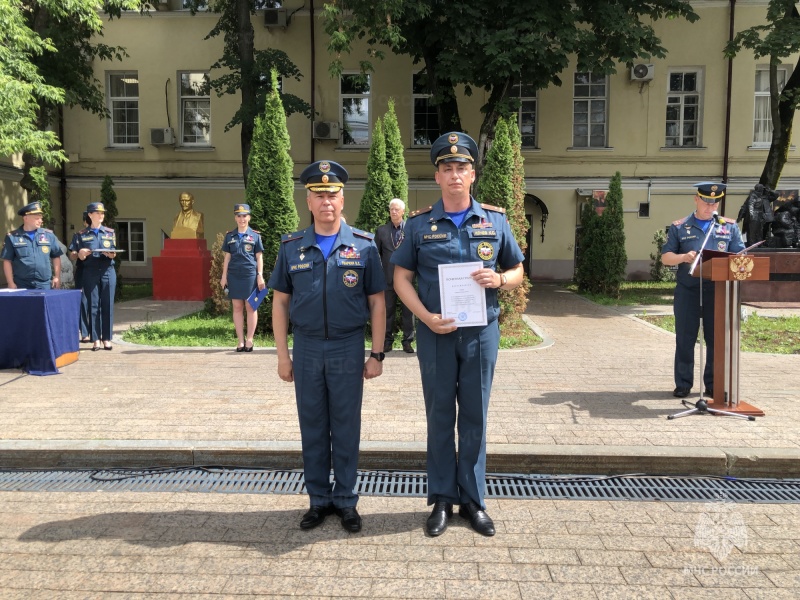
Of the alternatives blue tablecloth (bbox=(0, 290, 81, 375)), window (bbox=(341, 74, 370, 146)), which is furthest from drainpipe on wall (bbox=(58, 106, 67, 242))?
blue tablecloth (bbox=(0, 290, 81, 375))

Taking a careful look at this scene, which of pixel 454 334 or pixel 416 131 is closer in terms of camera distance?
pixel 454 334

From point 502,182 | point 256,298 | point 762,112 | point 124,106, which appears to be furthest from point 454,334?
point 124,106

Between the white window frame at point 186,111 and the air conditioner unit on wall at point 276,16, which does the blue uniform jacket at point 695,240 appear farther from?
the white window frame at point 186,111

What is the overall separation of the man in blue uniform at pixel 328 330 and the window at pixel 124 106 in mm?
22995

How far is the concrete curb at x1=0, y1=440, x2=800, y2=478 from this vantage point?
16.0 ft

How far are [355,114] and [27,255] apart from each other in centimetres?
1654

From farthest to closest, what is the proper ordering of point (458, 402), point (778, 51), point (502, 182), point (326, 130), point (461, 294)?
point (326, 130) → point (778, 51) → point (502, 182) → point (458, 402) → point (461, 294)

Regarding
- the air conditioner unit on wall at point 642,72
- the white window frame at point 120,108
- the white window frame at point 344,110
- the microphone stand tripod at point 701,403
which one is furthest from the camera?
the white window frame at point 120,108

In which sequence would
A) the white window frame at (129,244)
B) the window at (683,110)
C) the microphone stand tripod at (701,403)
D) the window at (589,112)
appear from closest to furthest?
the microphone stand tripod at (701,403) < the window at (683,110) < the window at (589,112) < the white window frame at (129,244)

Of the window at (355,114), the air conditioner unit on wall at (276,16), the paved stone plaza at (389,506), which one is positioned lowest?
the paved stone plaza at (389,506)

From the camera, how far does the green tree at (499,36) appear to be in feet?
53.4

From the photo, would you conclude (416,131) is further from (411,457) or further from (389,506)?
(389,506)

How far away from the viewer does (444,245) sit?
3832 millimetres

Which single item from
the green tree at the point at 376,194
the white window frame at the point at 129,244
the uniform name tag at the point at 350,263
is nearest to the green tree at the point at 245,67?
the white window frame at the point at 129,244
